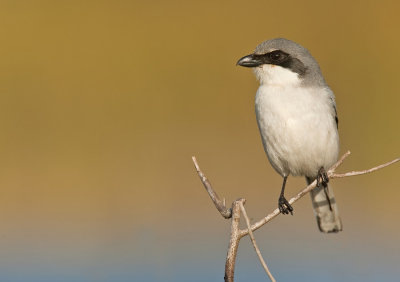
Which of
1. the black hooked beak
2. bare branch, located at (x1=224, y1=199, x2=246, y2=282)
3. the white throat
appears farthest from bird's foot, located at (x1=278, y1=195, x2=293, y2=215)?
bare branch, located at (x1=224, y1=199, x2=246, y2=282)

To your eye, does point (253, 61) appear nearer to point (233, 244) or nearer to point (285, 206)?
point (285, 206)

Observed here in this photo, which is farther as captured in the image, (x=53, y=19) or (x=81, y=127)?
(x=53, y=19)

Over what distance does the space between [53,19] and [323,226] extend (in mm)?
6616

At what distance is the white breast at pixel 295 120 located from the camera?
5.11 metres

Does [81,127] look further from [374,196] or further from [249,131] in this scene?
[374,196]

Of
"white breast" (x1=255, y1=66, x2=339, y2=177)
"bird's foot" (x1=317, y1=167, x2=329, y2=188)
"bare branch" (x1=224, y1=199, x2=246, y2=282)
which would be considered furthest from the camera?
"bird's foot" (x1=317, y1=167, x2=329, y2=188)

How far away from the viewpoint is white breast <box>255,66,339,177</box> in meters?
5.11

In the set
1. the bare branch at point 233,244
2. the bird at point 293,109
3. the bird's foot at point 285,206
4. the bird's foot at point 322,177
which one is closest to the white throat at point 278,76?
the bird at point 293,109

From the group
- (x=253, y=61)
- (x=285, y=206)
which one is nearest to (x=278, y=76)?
(x=253, y=61)

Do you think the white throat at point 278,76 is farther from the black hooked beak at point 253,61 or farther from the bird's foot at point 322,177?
the bird's foot at point 322,177

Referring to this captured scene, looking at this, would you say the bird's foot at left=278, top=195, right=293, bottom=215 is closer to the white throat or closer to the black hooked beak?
the white throat

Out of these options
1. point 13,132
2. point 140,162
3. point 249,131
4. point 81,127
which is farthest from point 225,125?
point 13,132

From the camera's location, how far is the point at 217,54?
1077 cm

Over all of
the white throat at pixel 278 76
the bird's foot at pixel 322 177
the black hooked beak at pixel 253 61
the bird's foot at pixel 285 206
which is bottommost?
the bird's foot at pixel 285 206
